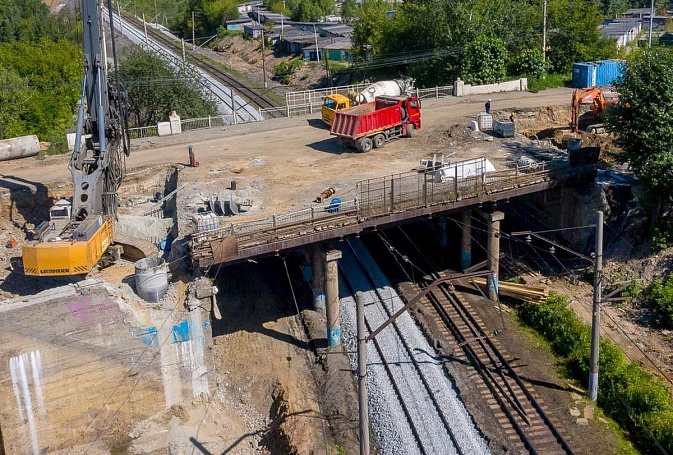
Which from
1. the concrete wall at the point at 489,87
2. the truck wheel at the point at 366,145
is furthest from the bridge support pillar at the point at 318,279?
the concrete wall at the point at 489,87

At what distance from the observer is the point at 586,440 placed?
22.3 m

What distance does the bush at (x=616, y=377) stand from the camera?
872 inches

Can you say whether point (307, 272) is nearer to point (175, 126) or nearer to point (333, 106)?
point (333, 106)

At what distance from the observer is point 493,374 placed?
2541 centimetres

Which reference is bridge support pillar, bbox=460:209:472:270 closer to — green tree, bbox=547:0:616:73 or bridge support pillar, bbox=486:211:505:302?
bridge support pillar, bbox=486:211:505:302

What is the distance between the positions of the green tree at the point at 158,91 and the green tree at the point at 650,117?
98.5 feet

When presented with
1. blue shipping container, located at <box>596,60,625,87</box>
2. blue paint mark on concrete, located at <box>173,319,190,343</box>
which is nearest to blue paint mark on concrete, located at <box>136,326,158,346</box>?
blue paint mark on concrete, located at <box>173,319,190,343</box>

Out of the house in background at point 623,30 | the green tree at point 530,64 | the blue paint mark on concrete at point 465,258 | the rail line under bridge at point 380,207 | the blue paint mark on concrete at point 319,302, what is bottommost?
the blue paint mark on concrete at point 319,302

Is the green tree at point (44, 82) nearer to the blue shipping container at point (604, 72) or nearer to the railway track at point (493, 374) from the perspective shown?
the railway track at point (493, 374)

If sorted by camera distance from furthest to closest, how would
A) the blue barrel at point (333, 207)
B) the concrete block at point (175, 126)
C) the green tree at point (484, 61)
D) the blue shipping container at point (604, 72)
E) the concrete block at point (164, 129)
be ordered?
the green tree at point (484, 61) < the blue shipping container at point (604, 72) < the concrete block at point (175, 126) < the concrete block at point (164, 129) < the blue barrel at point (333, 207)

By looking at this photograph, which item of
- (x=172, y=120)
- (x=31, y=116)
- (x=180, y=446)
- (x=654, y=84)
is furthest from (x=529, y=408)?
(x=31, y=116)

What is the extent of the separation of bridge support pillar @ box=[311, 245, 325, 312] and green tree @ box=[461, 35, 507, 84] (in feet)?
88.6

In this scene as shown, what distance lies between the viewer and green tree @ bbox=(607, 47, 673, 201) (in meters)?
28.8

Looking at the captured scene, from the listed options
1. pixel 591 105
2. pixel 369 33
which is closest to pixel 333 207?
pixel 591 105
